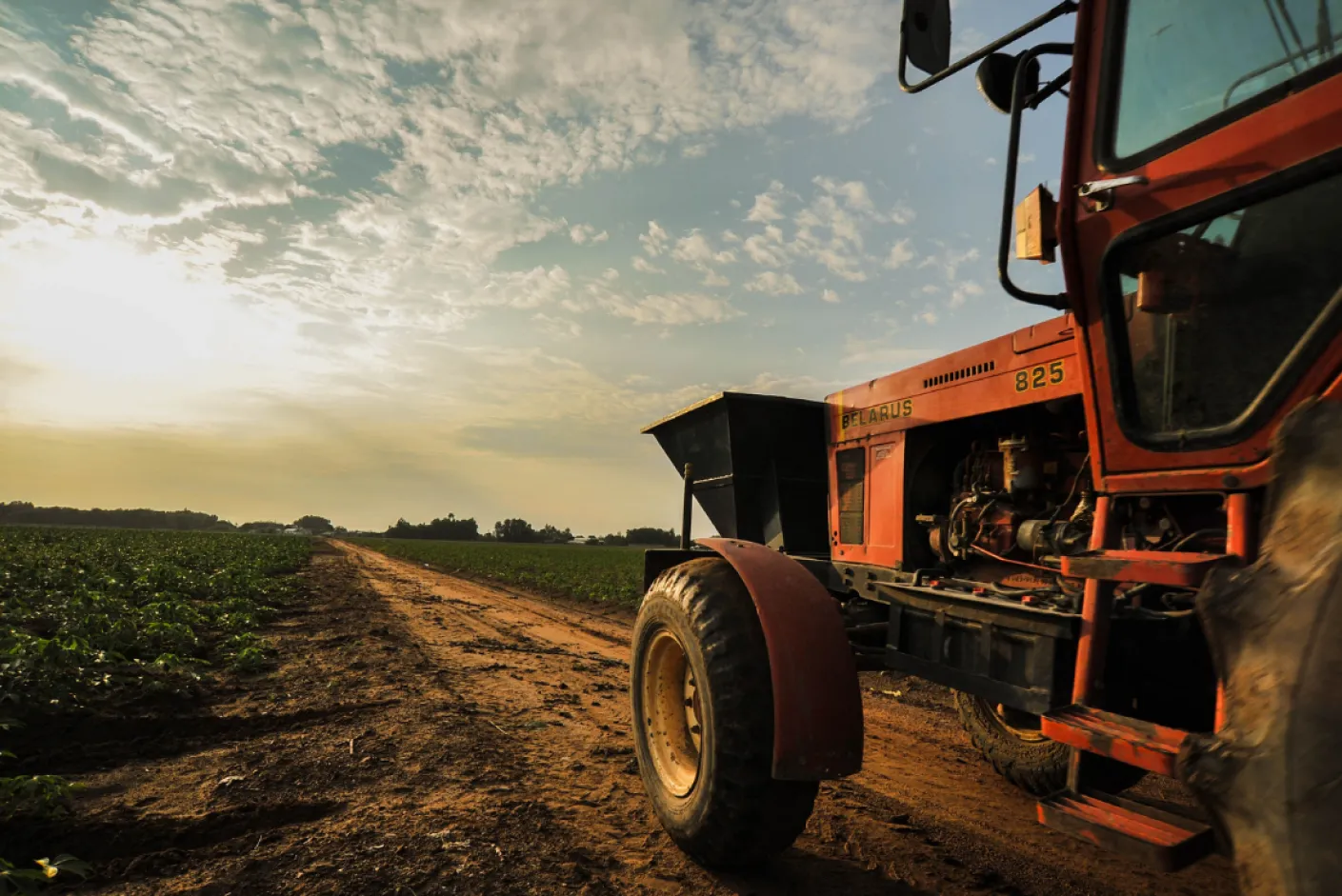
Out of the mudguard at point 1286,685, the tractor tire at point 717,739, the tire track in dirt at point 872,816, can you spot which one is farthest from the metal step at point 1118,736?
the tire track in dirt at point 872,816

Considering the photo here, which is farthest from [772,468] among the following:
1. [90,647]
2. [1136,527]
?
[90,647]

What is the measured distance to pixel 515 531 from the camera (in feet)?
316

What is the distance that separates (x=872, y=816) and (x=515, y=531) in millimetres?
95793

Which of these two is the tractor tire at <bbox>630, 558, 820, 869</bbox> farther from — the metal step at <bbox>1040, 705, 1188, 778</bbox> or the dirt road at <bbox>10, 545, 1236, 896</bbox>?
the metal step at <bbox>1040, 705, 1188, 778</bbox>

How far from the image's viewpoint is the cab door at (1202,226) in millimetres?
1793

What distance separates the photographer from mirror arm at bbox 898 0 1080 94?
240 centimetres

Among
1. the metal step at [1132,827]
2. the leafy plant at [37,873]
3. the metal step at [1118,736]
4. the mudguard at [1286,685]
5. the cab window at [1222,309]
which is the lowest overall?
the leafy plant at [37,873]

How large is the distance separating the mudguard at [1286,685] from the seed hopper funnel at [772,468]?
3495 millimetres

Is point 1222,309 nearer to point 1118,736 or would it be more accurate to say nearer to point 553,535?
point 1118,736

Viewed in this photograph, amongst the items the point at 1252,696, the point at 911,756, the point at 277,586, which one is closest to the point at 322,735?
the point at 911,756

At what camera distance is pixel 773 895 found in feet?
9.04

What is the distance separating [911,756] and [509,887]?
3024 millimetres

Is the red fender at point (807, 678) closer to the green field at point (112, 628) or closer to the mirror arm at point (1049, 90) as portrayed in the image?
the mirror arm at point (1049, 90)

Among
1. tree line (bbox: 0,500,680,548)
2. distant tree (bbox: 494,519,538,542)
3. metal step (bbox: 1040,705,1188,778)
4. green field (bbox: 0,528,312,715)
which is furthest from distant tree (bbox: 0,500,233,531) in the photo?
metal step (bbox: 1040,705,1188,778)
